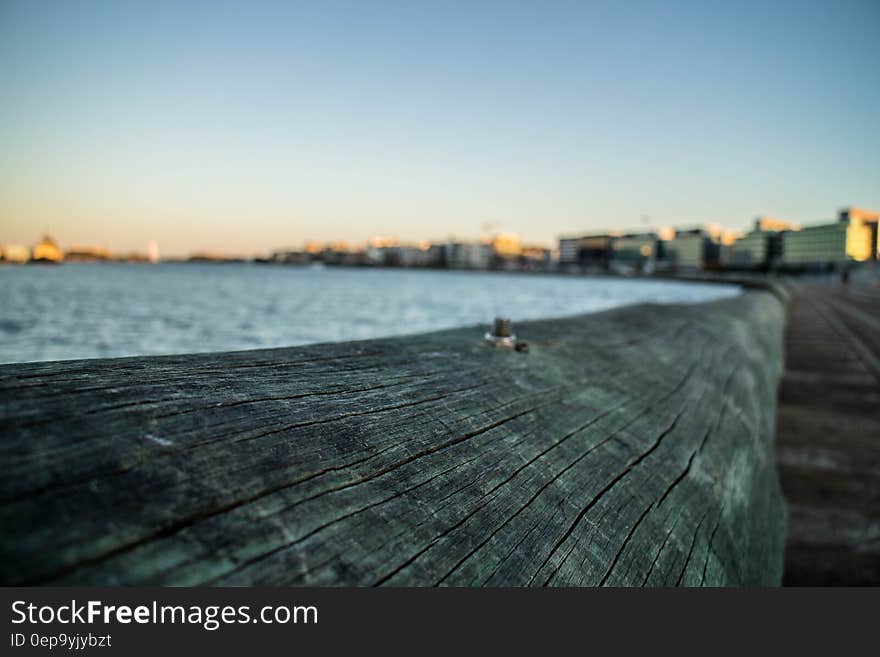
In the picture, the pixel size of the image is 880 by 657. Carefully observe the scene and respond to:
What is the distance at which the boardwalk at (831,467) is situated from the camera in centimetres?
354

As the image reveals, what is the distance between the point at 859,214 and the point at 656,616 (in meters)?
172

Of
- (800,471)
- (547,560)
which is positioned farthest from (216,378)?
(800,471)

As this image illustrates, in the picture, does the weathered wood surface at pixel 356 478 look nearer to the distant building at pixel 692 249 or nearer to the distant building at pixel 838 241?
the distant building at pixel 838 241

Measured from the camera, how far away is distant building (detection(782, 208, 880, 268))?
410 feet

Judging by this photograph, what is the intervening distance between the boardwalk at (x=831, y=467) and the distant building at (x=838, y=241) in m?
142

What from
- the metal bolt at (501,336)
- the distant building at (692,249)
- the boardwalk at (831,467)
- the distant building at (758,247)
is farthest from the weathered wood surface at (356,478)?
the distant building at (692,249)

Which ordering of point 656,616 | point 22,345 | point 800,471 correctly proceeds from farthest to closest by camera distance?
point 22,345 < point 800,471 < point 656,616

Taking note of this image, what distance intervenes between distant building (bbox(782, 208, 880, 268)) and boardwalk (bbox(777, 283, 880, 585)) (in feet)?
467

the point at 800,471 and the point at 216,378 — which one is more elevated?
the point at 216,378

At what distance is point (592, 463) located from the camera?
7.02 feet

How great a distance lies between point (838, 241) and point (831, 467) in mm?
155643

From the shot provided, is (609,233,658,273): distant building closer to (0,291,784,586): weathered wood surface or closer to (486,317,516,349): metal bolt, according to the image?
(486,317,516,349): metal bolt

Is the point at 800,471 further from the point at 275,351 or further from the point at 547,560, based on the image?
the point at 275,351

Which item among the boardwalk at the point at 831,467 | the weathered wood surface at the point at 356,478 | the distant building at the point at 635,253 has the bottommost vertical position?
the boardwalk at the point at 831,467
